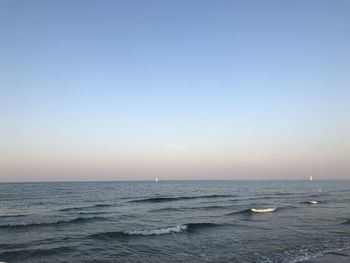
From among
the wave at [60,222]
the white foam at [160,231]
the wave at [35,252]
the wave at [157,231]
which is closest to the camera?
the wave at [35,252]

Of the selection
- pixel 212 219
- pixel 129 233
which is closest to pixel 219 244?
pixel 129 233

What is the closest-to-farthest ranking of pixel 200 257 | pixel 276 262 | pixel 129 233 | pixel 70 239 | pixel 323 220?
pixel 276 262
pixel 200 257
pixel 70 239
pixel 129 233
pixel 323 220

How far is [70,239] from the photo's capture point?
21766 mm

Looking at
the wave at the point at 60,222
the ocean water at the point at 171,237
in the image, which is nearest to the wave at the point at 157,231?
the ocean water at the point at 171,237

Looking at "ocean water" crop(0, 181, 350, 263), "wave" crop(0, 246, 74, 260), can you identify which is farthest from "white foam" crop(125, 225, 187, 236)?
"wave" crop(0, 246, 74, 260)

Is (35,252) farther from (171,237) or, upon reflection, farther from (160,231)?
(160,231)

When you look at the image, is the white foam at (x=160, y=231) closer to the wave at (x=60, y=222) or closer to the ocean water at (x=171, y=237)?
the ocean water at (x=171, y=237)

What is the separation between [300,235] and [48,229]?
1751cm

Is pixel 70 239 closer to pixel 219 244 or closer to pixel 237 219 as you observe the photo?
pixel 219 244

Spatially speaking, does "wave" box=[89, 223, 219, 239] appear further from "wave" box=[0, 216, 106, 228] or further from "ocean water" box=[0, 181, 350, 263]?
"wave" box=[0, 216, 106, 228]

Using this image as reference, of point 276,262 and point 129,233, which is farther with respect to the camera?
point 129,233

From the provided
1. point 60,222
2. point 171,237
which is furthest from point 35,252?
point 60,222

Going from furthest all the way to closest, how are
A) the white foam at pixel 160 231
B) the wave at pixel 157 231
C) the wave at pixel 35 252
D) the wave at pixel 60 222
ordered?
the wave at pixel 60 222 → the white foam at pixel 160 231 → the wave at pixel 157 231 → the wave at pixel 35 252

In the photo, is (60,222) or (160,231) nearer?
(160,231)
